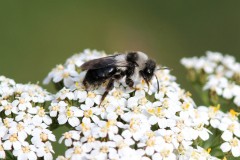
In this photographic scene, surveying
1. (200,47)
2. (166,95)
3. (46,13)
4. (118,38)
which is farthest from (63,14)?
(166,95)

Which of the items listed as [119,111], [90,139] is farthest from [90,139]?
[119,111]

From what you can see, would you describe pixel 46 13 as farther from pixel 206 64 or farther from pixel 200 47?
pixel 206 64

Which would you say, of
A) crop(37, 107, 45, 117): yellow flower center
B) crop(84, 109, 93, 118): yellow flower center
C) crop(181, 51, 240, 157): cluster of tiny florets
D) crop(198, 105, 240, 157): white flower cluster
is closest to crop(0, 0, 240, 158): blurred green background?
crop(181, 51, 240, 157): cluster of tiny florets

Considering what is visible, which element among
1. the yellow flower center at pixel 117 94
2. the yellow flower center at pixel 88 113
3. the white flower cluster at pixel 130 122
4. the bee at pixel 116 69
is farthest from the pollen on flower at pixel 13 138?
the yellow flower center at pixel 117 94

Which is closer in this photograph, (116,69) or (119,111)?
(119,111)

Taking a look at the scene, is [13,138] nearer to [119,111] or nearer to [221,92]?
[119,111]

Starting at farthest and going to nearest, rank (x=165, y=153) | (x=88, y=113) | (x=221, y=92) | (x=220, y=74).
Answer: (x=220, y=74) → (x=221, y=92) → (x=88, y=113) → (x=165, y=153)
